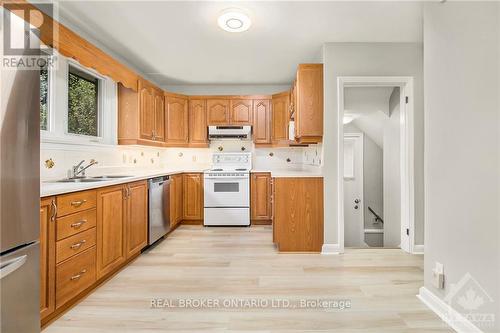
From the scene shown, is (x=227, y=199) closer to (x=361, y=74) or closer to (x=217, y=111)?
(x=217, y=111)

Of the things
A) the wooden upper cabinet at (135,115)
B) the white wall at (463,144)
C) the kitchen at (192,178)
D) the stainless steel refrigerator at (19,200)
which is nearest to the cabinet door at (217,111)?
the kitchen at (192,178)

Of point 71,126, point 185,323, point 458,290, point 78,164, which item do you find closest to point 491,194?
point 458,290

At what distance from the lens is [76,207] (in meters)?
1.84

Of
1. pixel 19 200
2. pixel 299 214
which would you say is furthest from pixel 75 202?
pixel 299 214

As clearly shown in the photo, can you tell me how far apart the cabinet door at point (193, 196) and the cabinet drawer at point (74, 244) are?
236cm

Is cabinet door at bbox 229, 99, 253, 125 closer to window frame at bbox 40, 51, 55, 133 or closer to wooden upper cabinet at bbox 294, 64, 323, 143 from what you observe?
wooden upper cabinet at bbox 294, 64, 323, 143

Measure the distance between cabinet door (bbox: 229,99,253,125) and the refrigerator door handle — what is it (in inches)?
149

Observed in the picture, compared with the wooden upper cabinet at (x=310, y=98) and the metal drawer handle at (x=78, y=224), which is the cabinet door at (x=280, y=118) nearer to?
the wooden upper cabinet at (x=310, y=98)

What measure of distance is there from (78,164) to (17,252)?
6.04 feet

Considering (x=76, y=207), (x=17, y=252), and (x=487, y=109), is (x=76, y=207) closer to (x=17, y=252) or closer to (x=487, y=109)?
(x=17, y=252)

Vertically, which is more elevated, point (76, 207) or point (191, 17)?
point (191, 17)

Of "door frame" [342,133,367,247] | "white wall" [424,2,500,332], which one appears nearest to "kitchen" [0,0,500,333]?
"white wall" [424,2,500,332]

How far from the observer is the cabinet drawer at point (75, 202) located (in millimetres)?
1695

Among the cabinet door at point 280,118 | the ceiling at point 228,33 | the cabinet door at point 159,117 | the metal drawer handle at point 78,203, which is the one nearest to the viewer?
the metal drawer handle at point 78,203
